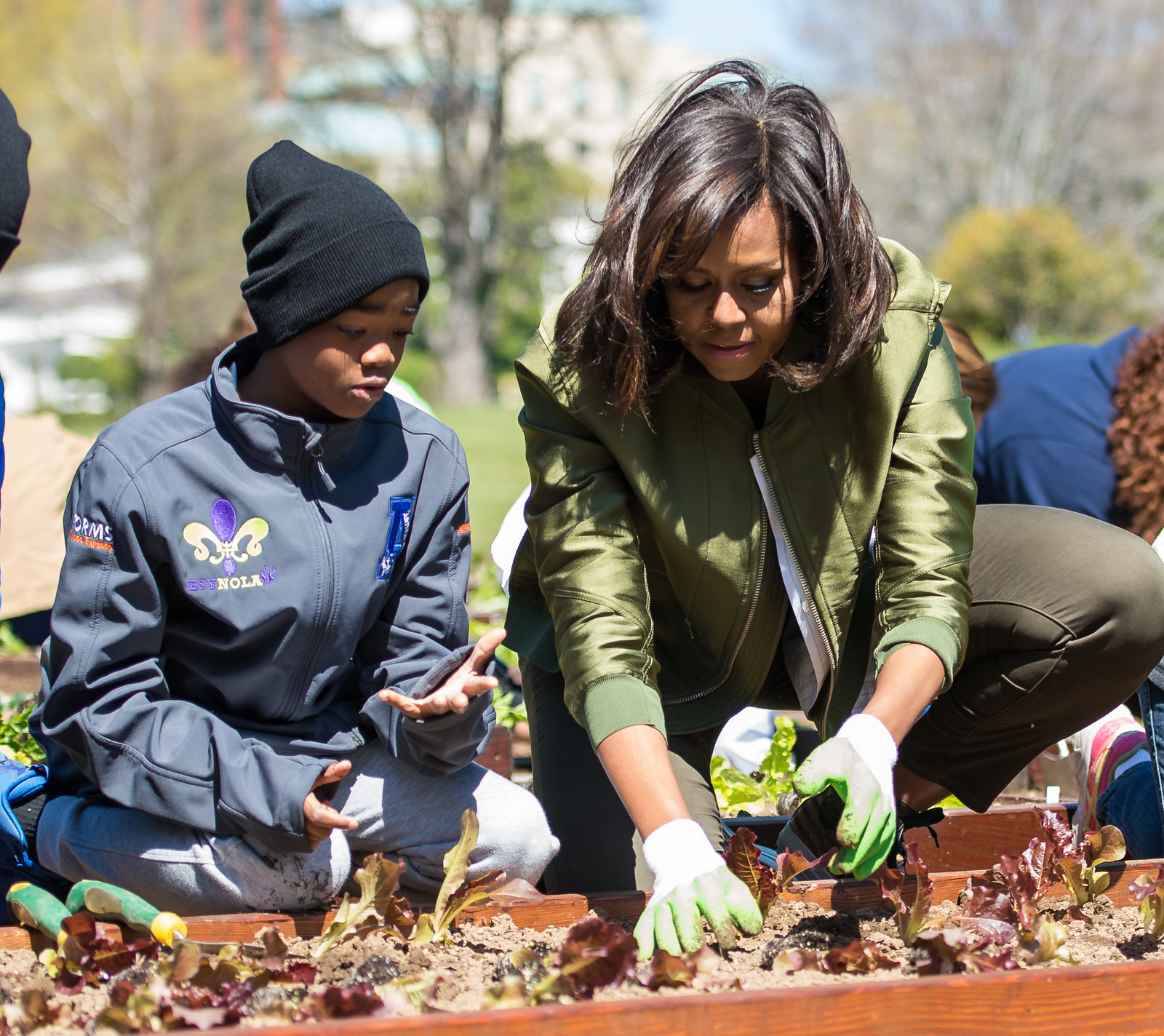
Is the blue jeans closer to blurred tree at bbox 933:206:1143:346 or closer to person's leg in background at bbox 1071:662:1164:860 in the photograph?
person's leg in background at bbox 1071:662:1164:860

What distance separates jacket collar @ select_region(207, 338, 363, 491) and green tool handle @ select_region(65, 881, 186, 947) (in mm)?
721

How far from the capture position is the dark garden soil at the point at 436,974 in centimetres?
150

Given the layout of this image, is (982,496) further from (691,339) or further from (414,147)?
(414,147)

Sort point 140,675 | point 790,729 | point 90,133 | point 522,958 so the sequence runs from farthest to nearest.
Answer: point 90,133 < point 790,729 < point 140,675 < point 522,958

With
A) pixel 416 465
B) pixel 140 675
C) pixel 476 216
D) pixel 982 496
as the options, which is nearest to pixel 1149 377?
pixel 982 496

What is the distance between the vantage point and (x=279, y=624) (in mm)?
2055

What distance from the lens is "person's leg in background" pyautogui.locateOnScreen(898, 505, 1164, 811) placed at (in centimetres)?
225

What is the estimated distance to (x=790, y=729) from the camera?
10.4 ft

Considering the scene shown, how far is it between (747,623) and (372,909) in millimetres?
857

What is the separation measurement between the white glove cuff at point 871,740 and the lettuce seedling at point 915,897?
0.16 metres

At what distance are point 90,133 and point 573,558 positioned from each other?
24449 mm

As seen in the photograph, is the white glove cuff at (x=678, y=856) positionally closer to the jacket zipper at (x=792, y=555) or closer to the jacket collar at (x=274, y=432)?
the jacket zipper at (x=792, y=555)

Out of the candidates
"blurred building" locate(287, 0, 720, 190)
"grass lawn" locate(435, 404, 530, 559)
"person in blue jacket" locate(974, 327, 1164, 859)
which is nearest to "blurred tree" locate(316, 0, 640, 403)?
"blurred building" locate(287, 0, 720, 190)

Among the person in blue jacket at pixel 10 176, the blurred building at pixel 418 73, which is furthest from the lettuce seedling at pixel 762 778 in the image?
the blurred building at pixel 418 73
